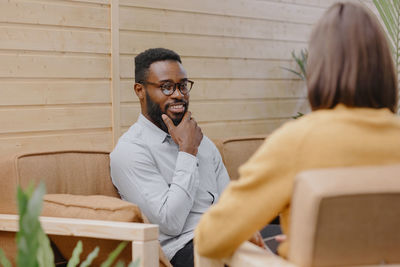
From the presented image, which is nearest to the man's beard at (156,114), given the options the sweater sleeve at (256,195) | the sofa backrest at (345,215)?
the sweater sleeve at (256,195)

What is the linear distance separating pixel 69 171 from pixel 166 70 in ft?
1.95

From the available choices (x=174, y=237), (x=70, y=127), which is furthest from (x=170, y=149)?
(x=70, y=127)

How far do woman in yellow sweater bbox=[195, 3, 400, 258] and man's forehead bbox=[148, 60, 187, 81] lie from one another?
1.18m

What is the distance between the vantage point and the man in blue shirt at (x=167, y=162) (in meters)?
2.26

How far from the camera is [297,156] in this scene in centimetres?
131

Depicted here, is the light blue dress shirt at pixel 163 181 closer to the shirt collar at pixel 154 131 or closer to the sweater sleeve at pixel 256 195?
the shirt collar at pixel 154 131

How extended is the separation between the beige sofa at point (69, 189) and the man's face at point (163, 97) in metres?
0.28

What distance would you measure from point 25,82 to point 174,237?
3.37 feet

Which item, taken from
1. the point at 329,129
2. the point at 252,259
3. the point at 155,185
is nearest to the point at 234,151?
the point at 155,185

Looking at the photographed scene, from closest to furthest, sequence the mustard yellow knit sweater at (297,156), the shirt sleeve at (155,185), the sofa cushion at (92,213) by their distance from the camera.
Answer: the mustard yellow knit sweater at (297,156)
the sofa cushion at (92,213)
the shirt sleeve at (155,185)

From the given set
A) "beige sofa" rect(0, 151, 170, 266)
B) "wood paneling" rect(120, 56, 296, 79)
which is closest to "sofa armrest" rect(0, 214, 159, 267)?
"beige sofa" rect(0, 151, 170, 266)

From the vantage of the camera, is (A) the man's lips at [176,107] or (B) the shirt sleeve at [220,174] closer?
(A) the man's lips at [176,107]

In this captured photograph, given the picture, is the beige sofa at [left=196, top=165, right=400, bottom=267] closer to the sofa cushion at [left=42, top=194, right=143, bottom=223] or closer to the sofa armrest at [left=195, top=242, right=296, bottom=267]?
the sofa armrest at [left=195, top=242, right=296, bottom=267]

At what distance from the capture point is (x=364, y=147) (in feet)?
4.37
